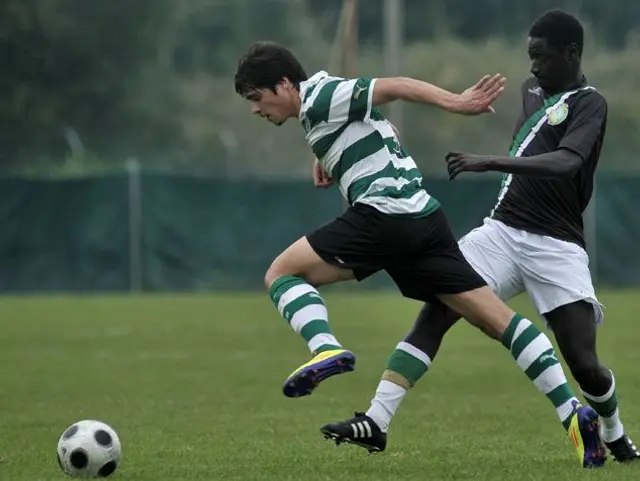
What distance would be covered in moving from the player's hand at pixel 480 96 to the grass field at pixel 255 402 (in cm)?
167

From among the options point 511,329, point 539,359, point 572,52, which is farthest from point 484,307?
point 572,52

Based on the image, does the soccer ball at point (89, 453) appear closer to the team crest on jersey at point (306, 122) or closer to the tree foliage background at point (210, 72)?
the team crest on jersey at point (306, 122)

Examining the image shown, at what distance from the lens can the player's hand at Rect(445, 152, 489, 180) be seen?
269 inches

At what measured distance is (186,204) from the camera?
87.4 feet

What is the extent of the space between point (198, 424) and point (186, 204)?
17.4 metres

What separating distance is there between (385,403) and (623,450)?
47.6 inches

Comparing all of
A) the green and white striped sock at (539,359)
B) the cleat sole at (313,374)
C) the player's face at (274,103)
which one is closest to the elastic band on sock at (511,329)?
the green and white striped sock at (539,359)

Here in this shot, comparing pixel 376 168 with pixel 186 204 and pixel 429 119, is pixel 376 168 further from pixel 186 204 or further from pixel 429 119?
pixel 429 119

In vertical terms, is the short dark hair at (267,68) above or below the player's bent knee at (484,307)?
above

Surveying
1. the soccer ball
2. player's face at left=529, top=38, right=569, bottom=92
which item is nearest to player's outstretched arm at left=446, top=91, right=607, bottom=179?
player's face at left=529, top=38, right=569, bottom=92

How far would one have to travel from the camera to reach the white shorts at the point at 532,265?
7441 millimetres

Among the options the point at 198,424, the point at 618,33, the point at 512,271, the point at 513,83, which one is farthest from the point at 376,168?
the point at 618,33

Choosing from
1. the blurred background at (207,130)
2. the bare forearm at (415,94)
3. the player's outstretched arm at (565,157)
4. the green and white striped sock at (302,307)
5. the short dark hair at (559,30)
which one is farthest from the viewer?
the blurred background at (207,130)

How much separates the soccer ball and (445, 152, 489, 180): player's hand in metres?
2.00
